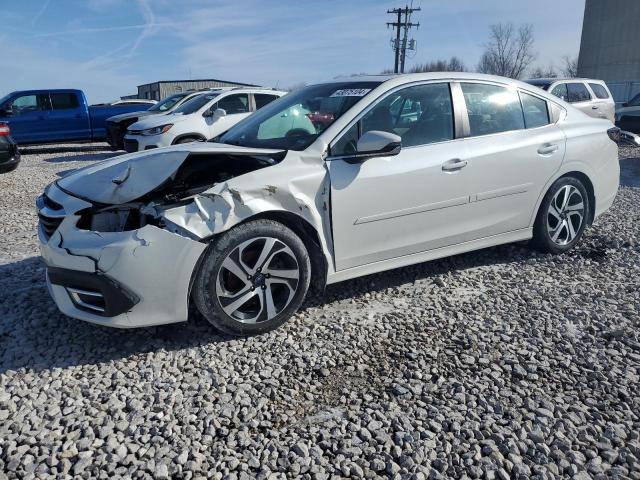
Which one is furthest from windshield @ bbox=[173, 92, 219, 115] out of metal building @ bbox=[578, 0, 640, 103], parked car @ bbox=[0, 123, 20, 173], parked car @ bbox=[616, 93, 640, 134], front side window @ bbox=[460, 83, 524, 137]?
metal building @ bbox=[578, 0, 640, 103]

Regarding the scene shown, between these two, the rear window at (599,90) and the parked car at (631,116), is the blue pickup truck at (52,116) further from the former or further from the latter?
the parked car at (631,116)

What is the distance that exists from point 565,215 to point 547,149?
A: 707 millimetres

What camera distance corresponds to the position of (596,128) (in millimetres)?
4871

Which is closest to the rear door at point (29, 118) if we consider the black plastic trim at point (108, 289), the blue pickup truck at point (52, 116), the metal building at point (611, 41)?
the blue pickup truck at point (52, 116)

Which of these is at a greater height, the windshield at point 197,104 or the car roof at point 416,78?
the car roof at point 416,78

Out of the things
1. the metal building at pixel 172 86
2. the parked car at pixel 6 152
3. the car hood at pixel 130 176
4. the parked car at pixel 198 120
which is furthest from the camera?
the metal building at pixel 172 86

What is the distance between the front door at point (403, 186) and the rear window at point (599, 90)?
1117 cm

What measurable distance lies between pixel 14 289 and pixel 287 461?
2.96 metres

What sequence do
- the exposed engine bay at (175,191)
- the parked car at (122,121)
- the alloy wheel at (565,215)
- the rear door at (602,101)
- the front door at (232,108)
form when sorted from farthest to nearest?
the parked car at (122,121), the rear door at (602,101), the front door at (232,108), the alloy wheel at (565,215), the exposed engine bay at (175,191)

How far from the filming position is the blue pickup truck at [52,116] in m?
14.5

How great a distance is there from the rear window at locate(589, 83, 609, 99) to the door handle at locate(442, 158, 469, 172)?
446 inches

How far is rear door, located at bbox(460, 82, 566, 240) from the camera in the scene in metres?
4.08

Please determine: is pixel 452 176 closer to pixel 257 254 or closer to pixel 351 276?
pixel 351 276

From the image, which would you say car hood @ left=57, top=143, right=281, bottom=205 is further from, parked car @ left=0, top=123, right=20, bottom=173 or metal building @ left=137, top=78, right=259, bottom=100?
metal building @ left=137, top=78, right=259, bottom=100
